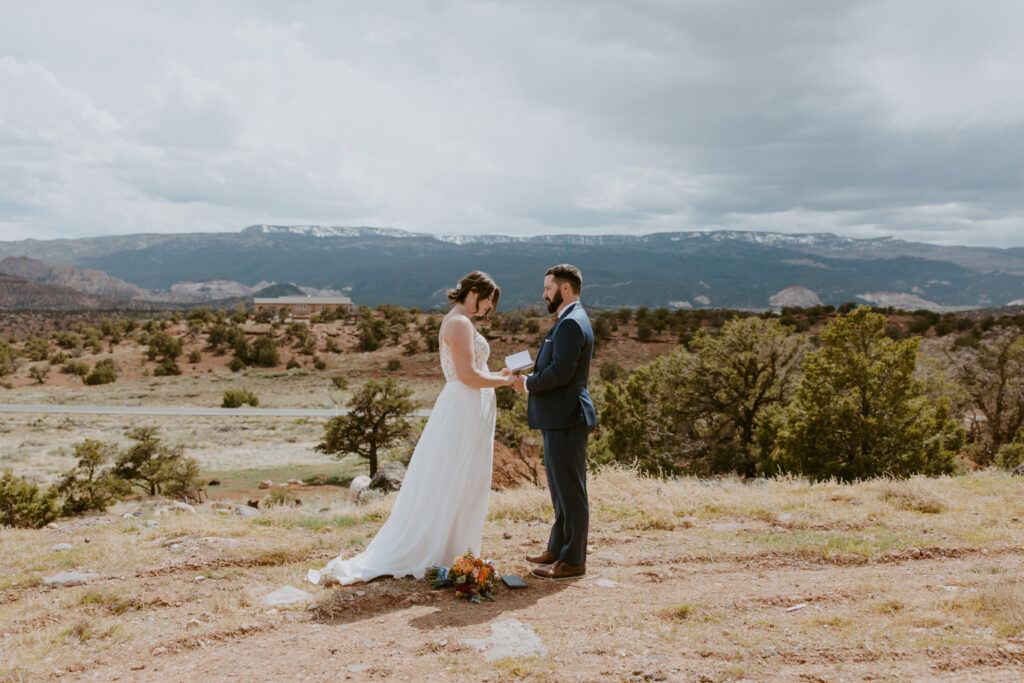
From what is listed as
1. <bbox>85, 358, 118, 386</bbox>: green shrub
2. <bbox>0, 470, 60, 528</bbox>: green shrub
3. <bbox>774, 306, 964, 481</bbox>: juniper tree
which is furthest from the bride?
<bbox>85, 358, 118, 386</bbox>: green shrub

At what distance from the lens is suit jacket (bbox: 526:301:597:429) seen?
5.21 m

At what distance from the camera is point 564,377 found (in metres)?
5.19

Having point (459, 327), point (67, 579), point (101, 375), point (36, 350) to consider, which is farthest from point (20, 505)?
point (36, 350)

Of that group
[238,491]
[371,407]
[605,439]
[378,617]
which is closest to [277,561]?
[378,617]

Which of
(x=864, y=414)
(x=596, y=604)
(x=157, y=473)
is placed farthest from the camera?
(x=157, y=473)

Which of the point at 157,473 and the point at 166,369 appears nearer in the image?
the point at 157,473

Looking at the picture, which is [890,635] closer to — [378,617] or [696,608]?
[696,608]

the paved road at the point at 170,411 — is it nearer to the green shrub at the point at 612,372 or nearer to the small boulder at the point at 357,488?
the green shrub at the point at 612,372

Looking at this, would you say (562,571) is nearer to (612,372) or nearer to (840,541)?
(840,541)

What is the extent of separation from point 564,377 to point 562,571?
5.81 ft

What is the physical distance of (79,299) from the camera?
16938 cm

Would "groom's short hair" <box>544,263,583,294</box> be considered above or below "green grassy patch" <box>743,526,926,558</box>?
above

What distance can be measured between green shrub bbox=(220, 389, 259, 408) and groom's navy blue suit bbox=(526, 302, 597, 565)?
39.2 metres

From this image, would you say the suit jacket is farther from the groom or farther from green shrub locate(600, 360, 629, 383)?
green shrub locate(600, 360, 629, 383)
